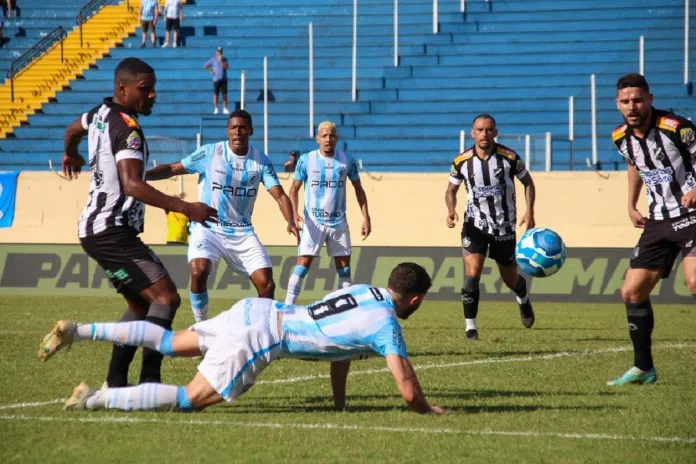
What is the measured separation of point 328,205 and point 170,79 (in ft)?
51.2

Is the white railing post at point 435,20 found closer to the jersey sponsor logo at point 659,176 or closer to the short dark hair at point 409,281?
the jersey sponsor logo at point 659,176

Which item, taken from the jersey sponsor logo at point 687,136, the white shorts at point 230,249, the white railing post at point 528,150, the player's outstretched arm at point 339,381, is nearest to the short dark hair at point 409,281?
the player's outstretched arm at point 339,381

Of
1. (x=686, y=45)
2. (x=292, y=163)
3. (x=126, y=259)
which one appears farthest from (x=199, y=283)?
(x=686, y=45)

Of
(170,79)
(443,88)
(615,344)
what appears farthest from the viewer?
(170,79)

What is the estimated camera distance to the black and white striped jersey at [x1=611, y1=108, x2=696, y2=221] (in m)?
9.04

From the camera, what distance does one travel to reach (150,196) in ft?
23.5

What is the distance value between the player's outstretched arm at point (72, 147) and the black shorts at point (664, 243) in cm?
445

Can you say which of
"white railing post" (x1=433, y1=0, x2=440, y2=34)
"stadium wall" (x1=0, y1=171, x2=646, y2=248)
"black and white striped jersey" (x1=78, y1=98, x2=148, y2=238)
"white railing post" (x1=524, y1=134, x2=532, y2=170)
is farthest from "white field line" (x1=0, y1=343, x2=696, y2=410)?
"white railing post" (x1=433, y1=0, x2=440, y2=34)

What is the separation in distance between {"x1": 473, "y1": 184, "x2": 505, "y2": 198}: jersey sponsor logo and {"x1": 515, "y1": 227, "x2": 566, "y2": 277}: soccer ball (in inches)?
24.0

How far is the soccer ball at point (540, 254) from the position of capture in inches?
521

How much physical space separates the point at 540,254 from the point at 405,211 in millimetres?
7788

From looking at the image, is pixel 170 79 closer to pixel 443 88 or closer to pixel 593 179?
pixel 443 88

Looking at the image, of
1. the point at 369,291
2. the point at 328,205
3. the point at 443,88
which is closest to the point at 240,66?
the point at 443,88

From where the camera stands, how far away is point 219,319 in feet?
23.4
